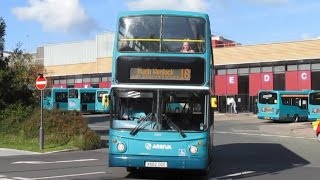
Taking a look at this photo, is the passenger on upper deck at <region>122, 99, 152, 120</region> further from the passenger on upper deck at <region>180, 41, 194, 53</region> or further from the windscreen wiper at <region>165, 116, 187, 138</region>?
the passenger on upper deck at <region>180, 41, 194, 53</region>

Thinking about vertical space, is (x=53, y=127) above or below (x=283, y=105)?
below

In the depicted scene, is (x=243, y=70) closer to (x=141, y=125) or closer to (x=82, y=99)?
(x=82, y=99)

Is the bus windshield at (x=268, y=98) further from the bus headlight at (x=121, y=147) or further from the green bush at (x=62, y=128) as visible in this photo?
the bus headlight at (x=121, y=147)

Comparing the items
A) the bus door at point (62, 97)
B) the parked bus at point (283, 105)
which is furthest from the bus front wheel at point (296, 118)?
the bus door at point (62, 97)

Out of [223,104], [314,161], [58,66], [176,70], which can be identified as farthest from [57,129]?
[58,66]

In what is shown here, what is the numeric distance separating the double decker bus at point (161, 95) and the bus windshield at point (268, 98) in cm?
3705

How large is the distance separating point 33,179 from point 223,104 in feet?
190

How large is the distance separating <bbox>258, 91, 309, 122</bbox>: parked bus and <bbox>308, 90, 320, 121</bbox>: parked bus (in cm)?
88

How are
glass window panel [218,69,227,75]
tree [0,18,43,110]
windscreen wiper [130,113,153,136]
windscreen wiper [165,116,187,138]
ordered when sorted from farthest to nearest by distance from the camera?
glass window panel [218,69,227,75]
tree [0,18,43,110]
windscreen wiper [130,113,153,136]
windscreen wiper [165,116,187,138]

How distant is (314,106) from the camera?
162 feet

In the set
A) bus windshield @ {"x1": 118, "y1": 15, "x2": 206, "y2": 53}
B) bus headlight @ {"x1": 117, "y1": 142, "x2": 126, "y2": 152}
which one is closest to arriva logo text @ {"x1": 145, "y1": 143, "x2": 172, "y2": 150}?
bus headlight @ {"x1": 117, "y1": 142, "x2": 126, "y2": 152}

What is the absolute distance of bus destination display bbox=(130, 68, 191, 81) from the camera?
13.6 metres

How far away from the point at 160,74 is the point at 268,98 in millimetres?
37956

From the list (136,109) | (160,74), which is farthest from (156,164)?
(160,74)
